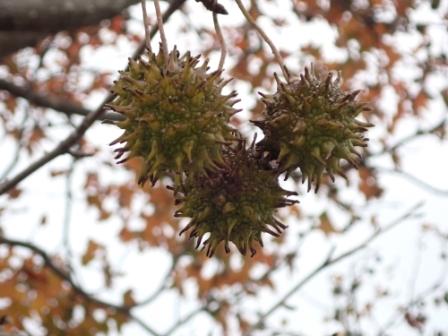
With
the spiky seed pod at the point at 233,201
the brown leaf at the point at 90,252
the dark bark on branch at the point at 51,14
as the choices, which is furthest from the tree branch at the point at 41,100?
the spiky seed pod at the point at 233,201

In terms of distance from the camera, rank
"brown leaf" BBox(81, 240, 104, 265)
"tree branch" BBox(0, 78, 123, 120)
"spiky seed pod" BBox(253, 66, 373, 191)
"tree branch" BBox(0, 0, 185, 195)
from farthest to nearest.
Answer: "brown leaf" BBox(81, 240, 104, 265) → "tree branch" BBox(0, 78, 123, 120) → "tree branch" BBox(0, 0, 185, 195) → "spiky seed pod" BBox(253, 66, 373, 191)

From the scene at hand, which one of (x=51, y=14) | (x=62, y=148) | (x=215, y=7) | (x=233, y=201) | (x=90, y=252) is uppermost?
(x=51, y=14)

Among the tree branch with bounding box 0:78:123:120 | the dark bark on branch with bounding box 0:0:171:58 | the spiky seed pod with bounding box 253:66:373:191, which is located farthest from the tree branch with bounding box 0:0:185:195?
the tree branch with bounding box 0:78:123:120

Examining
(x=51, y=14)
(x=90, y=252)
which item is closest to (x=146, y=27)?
(x=51, y=14)

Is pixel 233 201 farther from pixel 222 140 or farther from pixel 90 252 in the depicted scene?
pixel 90 252

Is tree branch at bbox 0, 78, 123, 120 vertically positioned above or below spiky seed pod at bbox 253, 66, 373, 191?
above

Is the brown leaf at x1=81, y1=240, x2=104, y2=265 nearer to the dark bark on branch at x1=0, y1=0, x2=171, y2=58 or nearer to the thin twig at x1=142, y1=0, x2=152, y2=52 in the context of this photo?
the dark bark on branch at x1=0, y1=0, x2=171, y2=58

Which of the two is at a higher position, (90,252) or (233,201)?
(90,252)

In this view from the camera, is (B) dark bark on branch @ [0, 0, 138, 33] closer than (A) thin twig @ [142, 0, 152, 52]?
No
